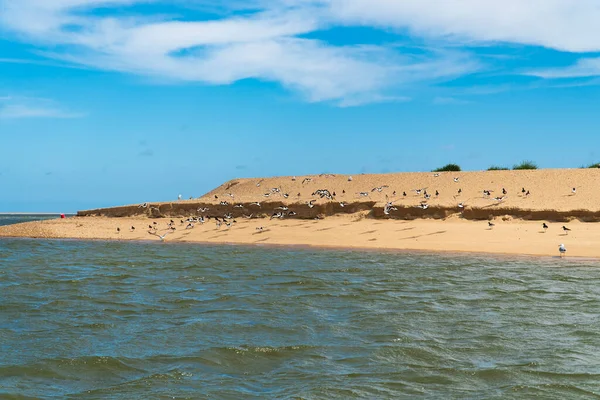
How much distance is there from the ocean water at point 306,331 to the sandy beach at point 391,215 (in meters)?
5.06

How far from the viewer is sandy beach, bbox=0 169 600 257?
24766 mm

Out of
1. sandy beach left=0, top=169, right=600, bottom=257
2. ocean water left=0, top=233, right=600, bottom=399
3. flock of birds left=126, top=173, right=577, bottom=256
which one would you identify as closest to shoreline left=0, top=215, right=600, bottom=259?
sandy beach left=0, top=169, right=600, bottom=257

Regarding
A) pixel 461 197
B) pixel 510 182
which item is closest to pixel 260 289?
pixel 461 197

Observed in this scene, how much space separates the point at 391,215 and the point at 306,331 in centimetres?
1962

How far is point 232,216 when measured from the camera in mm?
Result: 34375

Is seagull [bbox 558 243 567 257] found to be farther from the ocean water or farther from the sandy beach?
the ocean water

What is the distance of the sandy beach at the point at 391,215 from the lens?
975 inches

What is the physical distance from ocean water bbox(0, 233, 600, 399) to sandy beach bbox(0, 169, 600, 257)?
506 centimetres

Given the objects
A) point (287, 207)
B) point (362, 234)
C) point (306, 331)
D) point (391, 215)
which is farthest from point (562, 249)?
point (287, 207)

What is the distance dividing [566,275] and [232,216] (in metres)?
20.9

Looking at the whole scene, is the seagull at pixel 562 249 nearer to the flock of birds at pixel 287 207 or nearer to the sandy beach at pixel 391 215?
the sandy beach at pixel 391 215

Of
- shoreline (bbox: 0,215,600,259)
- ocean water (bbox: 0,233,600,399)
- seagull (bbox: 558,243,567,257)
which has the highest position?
shoreline (bbox: 0,215,600,259)

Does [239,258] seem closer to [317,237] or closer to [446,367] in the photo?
[317,237]

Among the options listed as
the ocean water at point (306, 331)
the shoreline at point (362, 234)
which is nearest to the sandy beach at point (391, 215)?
the shoreline at point (362, 234)
